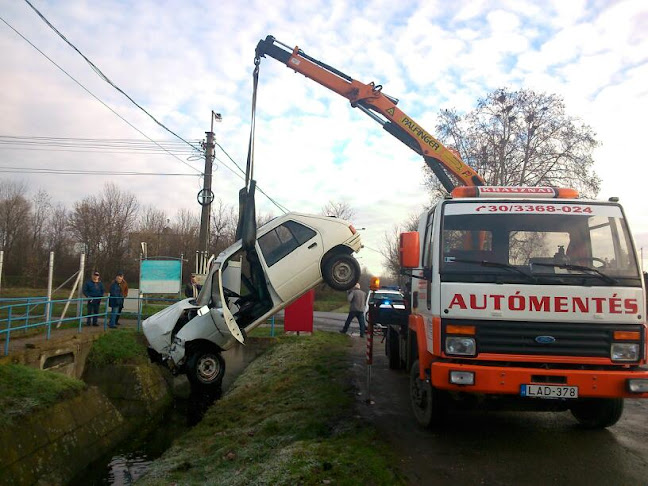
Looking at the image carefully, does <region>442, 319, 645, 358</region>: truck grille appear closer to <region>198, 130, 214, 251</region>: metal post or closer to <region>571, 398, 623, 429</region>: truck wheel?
<region>571, 398, 623, 429</region>: truck wheel

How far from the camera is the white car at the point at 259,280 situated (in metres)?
9.40

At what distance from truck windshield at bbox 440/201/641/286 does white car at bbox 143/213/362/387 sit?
4.20 m

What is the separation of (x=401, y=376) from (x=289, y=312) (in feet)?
22.1

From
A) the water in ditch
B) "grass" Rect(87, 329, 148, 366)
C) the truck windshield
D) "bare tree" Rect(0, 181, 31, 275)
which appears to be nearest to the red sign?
the water in ditch

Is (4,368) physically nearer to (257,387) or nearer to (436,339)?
(257,387)

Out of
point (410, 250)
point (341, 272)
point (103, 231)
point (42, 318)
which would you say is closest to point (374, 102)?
point (341, 272)

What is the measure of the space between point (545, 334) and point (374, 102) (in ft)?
28.2

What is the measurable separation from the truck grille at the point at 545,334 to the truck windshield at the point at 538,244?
0.43 meters

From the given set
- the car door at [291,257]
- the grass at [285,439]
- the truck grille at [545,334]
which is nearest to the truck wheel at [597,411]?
the truck grille at [545,334]

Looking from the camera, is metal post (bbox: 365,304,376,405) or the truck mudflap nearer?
the truck mudflap

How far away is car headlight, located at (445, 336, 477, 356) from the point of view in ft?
16.1

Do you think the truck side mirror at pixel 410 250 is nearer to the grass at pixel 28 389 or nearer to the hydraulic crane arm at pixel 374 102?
the grass at pixel 28 389

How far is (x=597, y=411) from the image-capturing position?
19.4 feet

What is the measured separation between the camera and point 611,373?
4746mm
